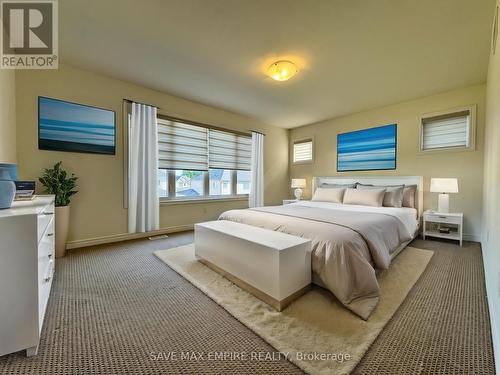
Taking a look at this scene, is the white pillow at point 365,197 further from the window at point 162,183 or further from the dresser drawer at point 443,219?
the window at point 162,183

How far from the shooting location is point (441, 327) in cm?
142

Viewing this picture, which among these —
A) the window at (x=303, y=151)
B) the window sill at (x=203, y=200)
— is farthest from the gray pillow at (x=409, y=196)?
the window sill at (x=203, y=200)

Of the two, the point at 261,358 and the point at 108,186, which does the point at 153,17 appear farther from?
the point at 261,358

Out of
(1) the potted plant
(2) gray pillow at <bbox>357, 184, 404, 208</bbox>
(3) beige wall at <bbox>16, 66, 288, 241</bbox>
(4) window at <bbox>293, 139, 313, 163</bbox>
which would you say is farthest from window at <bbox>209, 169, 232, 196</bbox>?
(2) gray pillow at <bbox>357, 184, 404, 208</bbox>

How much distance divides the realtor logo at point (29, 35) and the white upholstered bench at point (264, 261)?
101 inches

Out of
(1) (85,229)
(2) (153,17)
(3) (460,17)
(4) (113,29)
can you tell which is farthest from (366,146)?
(1) (85,229)

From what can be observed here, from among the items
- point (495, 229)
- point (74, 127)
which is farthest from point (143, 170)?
point (495, 229)

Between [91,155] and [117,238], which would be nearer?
[91,155]

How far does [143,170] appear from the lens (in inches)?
134

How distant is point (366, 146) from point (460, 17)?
8.39 ft

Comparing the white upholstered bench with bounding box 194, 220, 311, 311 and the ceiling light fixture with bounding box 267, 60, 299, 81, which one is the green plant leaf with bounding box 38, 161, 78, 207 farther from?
the ceiling light fixture with bounding box 267, 60, 299, 81

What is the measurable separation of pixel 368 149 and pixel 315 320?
382 centimetres

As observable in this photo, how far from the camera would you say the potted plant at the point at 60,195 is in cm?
258

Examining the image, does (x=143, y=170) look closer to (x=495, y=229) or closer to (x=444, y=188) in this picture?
(x=495, y=229)
